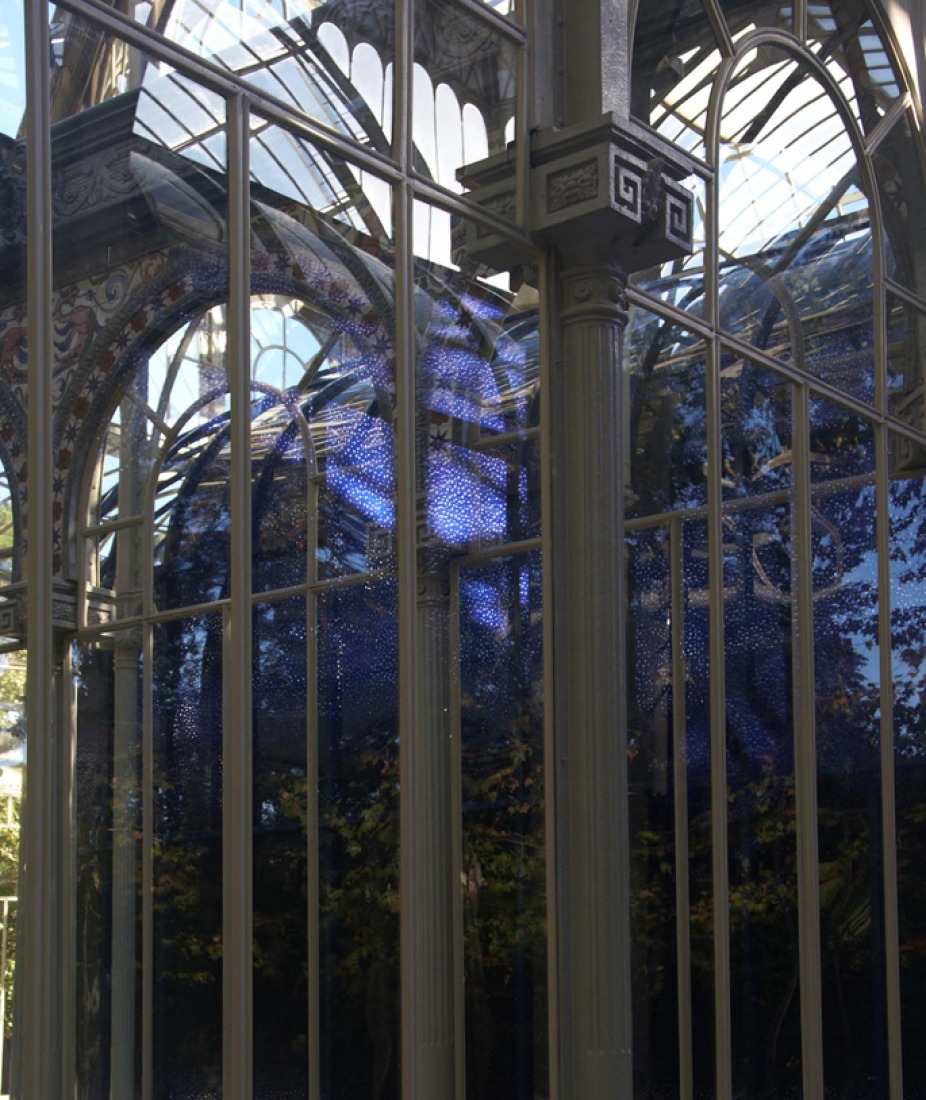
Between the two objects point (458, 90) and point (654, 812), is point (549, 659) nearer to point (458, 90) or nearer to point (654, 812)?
point (654, 812)

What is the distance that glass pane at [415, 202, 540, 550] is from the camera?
19.5ft

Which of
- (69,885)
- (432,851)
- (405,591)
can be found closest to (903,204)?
(405,591)

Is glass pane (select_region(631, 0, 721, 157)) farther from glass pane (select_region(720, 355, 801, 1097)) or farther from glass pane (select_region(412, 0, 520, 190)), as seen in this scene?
glass pane (select_region(720, 355, 801, 1097))

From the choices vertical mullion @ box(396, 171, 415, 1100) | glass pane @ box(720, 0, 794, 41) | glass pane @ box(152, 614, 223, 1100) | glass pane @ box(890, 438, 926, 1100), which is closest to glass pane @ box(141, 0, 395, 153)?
vertical mullion @ box(396, 171, 415, 1100)

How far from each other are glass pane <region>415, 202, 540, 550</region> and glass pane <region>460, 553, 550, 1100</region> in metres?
0.23

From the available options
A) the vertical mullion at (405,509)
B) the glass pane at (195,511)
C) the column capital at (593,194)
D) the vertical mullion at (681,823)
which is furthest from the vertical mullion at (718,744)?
the glass pane at (195,511)

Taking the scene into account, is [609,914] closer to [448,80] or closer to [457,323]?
[457,323]

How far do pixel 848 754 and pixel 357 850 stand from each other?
372 cm

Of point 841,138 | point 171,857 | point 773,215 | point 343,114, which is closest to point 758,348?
point 773,215

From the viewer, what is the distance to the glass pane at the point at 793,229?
7781mm

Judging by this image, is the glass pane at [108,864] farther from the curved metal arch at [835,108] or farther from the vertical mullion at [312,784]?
the curved metal arch at [835,108]

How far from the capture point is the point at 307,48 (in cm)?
555

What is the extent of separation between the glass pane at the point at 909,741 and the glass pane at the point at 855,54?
77.0 inches

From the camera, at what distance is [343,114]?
→ 5684 mm
